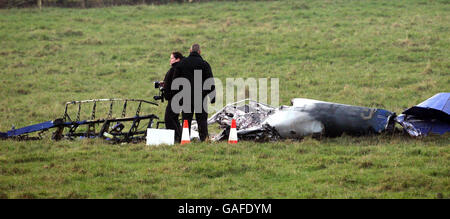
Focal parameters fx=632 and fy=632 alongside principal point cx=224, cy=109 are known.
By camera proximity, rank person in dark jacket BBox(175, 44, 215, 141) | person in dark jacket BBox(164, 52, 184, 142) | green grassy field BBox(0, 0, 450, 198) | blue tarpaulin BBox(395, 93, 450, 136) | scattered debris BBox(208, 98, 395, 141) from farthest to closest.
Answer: person in dark jacket BBox(164, 52, 184, 142) < person in dark jacket BBox(175, 44, 215, 141) < blue tarpaulin BBox(395, 93, 450, 136) < scattered debris BBox(208, 98, 395, 141) < green grassy field BBox(0, 0, 450, 198)

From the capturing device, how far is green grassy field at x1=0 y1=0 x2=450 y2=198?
30.4ft

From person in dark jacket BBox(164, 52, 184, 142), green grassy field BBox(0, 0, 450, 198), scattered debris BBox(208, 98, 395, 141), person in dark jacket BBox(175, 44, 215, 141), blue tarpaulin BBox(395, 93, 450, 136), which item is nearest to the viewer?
green grassy field BBox(0, 0, 450, 198)

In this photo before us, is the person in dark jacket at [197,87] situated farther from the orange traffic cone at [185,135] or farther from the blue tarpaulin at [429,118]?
the blue tarpaulin at [429,118]

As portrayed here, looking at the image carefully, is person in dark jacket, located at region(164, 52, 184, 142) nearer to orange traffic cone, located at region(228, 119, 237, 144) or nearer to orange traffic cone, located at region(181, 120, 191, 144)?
orange traffic cone, located at region(181, 120, 191, 144)

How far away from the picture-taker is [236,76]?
23031 millimetres

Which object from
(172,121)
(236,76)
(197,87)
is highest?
(197,87)

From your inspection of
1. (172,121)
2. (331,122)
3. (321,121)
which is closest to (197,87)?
(172,121)

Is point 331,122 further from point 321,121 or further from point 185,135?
point 185,135

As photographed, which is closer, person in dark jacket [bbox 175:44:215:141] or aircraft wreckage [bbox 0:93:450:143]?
aircraft wreckage [bbox 0:93:450:143]

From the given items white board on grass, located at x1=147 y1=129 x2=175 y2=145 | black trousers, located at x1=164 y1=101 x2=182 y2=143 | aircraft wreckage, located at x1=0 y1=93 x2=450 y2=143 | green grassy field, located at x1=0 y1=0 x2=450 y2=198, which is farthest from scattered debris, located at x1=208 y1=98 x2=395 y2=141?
white board on grass, located at x1=147 y1=129 x2=175 y2=145

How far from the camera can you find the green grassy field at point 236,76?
9273mm

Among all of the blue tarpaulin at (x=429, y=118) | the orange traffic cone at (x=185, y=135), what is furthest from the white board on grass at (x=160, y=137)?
the blue tarpaulin at (x=429, y=118)

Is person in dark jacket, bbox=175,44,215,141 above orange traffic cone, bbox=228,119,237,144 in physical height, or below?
above
